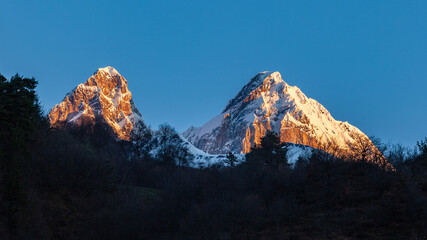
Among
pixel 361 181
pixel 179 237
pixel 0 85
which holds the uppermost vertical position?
pixel 0 85

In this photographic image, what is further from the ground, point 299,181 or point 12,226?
point 299,181

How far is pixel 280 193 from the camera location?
29531mm

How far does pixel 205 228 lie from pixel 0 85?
2136 cm

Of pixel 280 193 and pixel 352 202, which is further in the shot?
pixel 280 193

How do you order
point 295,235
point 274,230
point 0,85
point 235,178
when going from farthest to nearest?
point 235,178 < point 0,85 < point 274,230 < point 295,235

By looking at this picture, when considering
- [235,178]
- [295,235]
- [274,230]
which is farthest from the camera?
[235,178]

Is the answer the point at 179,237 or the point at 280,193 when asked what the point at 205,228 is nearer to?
the point at 179,237

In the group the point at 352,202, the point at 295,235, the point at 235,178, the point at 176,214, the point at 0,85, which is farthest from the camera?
the point at 235,178

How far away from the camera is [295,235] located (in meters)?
19.7

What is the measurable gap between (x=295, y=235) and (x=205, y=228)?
5.71 metres

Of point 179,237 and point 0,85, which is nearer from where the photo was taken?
point 179,237

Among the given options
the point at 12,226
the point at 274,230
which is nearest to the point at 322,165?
the point at 274,230

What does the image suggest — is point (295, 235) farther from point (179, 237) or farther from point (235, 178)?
point (235, 178)

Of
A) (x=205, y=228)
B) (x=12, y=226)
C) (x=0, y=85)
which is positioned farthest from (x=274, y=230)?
(x=0, y=85)
